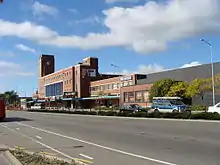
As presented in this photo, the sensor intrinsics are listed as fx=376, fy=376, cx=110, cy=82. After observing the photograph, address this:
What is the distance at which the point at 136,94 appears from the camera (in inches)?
3974

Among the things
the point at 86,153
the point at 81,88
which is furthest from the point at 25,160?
the point at 81,88

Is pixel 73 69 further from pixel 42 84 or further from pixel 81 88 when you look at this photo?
pixel 42 84

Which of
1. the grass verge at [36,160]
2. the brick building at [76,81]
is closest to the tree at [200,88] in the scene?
the grass verge at [36,160]

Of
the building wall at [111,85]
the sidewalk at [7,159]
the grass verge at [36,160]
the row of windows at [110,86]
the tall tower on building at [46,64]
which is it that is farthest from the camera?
the tall tower on building at [46,64]

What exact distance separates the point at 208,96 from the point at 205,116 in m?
40.0

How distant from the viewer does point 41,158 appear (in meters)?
11.4

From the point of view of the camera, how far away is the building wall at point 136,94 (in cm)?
9506

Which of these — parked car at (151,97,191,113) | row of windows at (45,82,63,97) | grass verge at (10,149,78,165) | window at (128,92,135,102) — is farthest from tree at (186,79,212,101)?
row of windows at (45,82,63,97)

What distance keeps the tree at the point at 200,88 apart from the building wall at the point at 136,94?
21.3m

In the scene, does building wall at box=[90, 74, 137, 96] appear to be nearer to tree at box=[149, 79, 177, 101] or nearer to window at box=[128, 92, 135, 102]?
window at box=[128, 92, 135, 102]

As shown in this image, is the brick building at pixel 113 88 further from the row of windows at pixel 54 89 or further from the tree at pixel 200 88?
the row of windows at pixel 54 89

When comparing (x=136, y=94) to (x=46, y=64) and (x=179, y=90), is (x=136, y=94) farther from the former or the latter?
(x=46, y=64)

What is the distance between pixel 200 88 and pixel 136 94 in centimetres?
3114

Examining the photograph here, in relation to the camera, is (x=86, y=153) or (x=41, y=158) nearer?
(x=41, y=158)
